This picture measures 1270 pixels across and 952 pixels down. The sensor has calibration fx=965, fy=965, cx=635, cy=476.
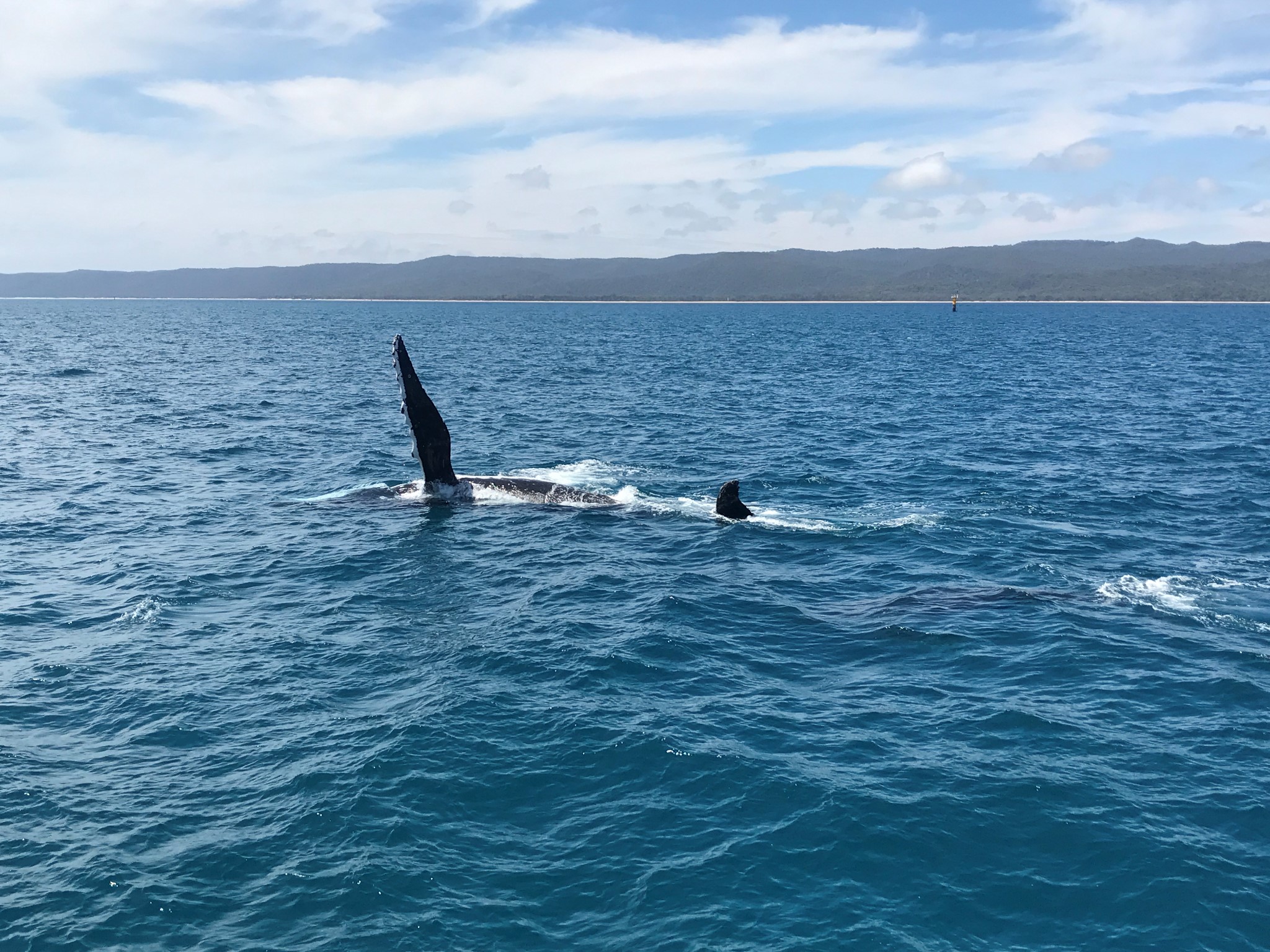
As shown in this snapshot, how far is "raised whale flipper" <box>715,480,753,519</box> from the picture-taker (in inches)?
1270

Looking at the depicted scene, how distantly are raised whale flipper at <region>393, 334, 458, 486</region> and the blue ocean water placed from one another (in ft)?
4.23

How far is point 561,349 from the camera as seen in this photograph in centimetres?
11706

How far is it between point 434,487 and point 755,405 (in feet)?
106

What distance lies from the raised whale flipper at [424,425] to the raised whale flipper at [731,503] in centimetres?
966

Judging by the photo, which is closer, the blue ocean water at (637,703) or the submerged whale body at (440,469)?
the blue ocean water at (637,703)

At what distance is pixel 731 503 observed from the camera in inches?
1276

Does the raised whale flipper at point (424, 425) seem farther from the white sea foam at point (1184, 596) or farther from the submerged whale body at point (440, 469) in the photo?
the white sea foam at point (1184, 596)

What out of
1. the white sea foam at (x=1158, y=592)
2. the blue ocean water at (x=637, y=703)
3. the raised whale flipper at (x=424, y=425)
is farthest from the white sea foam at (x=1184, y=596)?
the raised whale flipper at (x=424, y=425)

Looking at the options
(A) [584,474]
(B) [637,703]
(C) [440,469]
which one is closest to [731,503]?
(A) [584,474]

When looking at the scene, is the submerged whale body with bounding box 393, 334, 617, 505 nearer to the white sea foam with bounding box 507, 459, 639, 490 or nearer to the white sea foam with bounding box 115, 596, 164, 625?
the white sea foam with bounding box 507, 459, 639, 490

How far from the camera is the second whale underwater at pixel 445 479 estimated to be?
3231 centimetres

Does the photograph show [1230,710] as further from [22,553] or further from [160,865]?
[22,553]

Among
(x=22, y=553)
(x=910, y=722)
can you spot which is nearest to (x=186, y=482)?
(x=22, y=553)

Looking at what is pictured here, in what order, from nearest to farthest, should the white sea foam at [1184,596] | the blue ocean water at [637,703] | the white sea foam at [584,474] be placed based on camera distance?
the blue ocean water at [637,703], the white sea foam at [1184,596], the white sea foam at [584,474]
